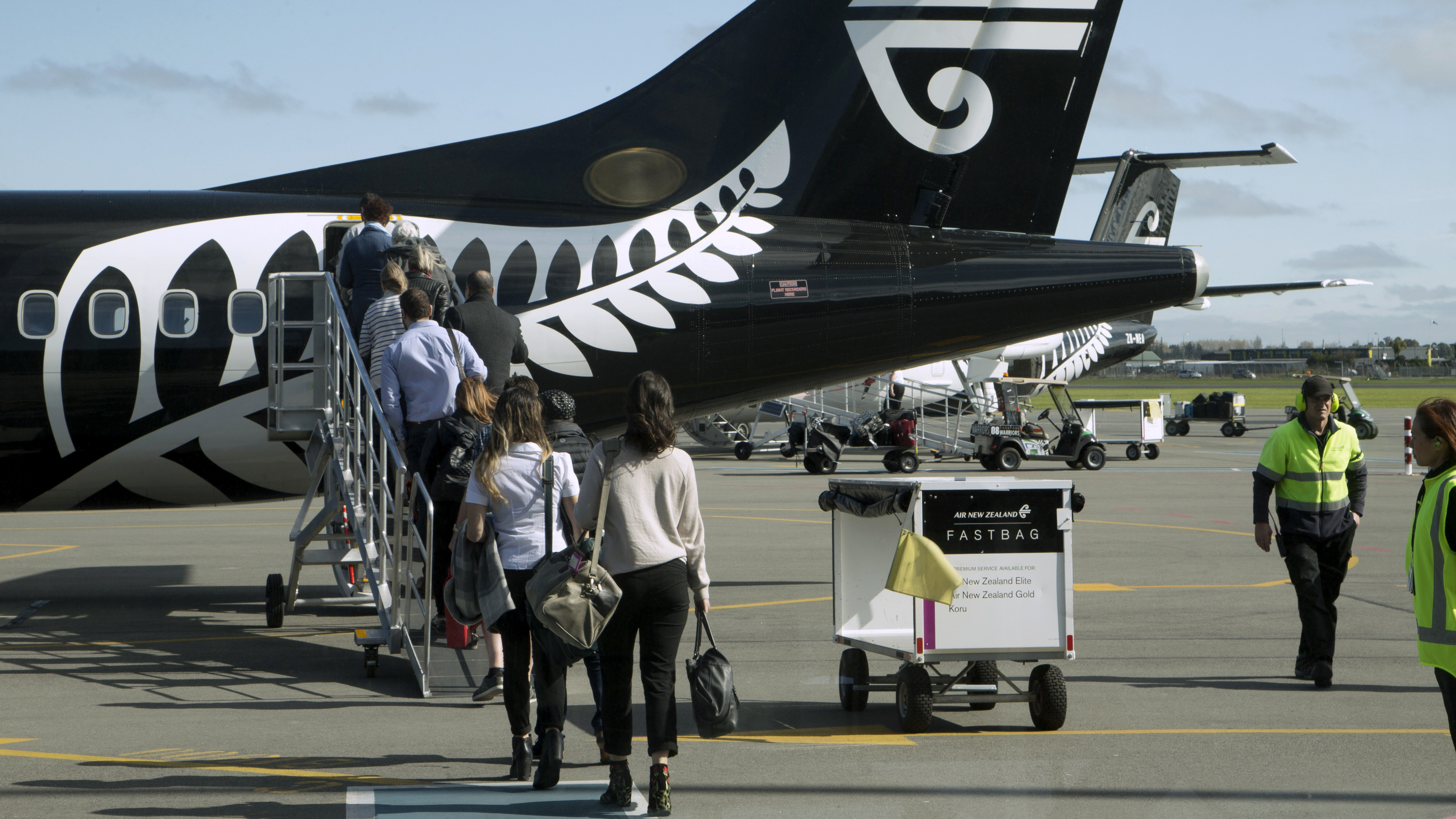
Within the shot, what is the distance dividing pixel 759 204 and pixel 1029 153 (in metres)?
2.79

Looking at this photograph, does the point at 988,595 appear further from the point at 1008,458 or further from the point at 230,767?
the point at 1008,458

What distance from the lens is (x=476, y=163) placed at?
1228 cm

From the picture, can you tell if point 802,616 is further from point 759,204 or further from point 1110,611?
point 759,204

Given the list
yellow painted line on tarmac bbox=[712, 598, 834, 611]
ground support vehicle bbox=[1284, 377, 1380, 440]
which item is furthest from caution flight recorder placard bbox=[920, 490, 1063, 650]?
ground support vehicle bbox=[1284, 377, 1380, 440]

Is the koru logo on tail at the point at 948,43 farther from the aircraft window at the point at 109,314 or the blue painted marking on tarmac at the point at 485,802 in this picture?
the blue painted marking on tarmac at the point at 485,802

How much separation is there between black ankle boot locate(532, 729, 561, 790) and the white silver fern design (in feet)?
18.9

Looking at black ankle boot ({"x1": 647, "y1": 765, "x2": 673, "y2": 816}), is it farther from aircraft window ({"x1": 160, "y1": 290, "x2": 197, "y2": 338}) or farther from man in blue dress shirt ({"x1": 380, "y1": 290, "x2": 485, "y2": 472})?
aircraft window ({"x1": 160, "y1": 290, "x2": 197, "y2": 338})

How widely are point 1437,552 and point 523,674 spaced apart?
4.31 metres

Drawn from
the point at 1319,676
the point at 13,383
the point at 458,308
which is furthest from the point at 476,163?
the point at 1319,676

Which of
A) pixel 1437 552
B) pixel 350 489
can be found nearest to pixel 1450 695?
pixel 1437 552

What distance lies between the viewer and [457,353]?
28.1 ft

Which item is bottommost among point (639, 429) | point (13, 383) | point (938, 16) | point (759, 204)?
point (639, 429)

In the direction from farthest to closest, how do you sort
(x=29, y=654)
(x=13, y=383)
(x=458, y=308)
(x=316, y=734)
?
(x=13, y=383), (x=29, y=654), (x=458, y=308), (x=316, y=734)

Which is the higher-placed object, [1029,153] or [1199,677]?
[1029,153]
